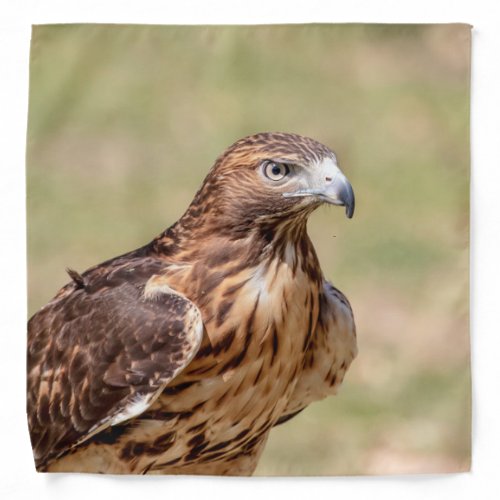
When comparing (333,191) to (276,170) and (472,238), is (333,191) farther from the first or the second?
(472,238)

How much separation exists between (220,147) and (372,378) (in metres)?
0.67

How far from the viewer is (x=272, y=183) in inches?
61.6

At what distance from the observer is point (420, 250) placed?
1.80 meters

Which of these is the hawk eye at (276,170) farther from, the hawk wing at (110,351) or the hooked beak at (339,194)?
the hawk wing at (110,351)

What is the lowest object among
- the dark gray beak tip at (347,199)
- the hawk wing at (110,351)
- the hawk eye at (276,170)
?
the hawk wing at (110,351)

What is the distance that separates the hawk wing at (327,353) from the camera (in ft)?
5.70

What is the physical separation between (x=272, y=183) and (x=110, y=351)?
0.50 metres

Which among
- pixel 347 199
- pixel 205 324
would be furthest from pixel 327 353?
pixel 347 199

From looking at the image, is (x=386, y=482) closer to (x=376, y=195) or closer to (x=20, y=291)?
(x=376, y=195)

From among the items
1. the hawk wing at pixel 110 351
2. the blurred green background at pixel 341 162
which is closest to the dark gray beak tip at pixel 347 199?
the blurred green background at pixel 341 162

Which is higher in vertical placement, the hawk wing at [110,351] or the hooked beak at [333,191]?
the hooked beak at [333,191]

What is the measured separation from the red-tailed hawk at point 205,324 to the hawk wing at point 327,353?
0.02 metres

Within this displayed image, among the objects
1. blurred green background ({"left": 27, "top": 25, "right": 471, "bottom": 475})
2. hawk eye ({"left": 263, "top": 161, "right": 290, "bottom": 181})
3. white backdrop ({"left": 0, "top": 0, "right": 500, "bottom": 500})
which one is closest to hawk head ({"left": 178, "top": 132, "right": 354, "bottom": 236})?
hawk eye ({"left": 263, "top": 161, "right": 290, "bottom": 181})

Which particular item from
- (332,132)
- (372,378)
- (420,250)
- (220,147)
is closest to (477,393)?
(372,378)
